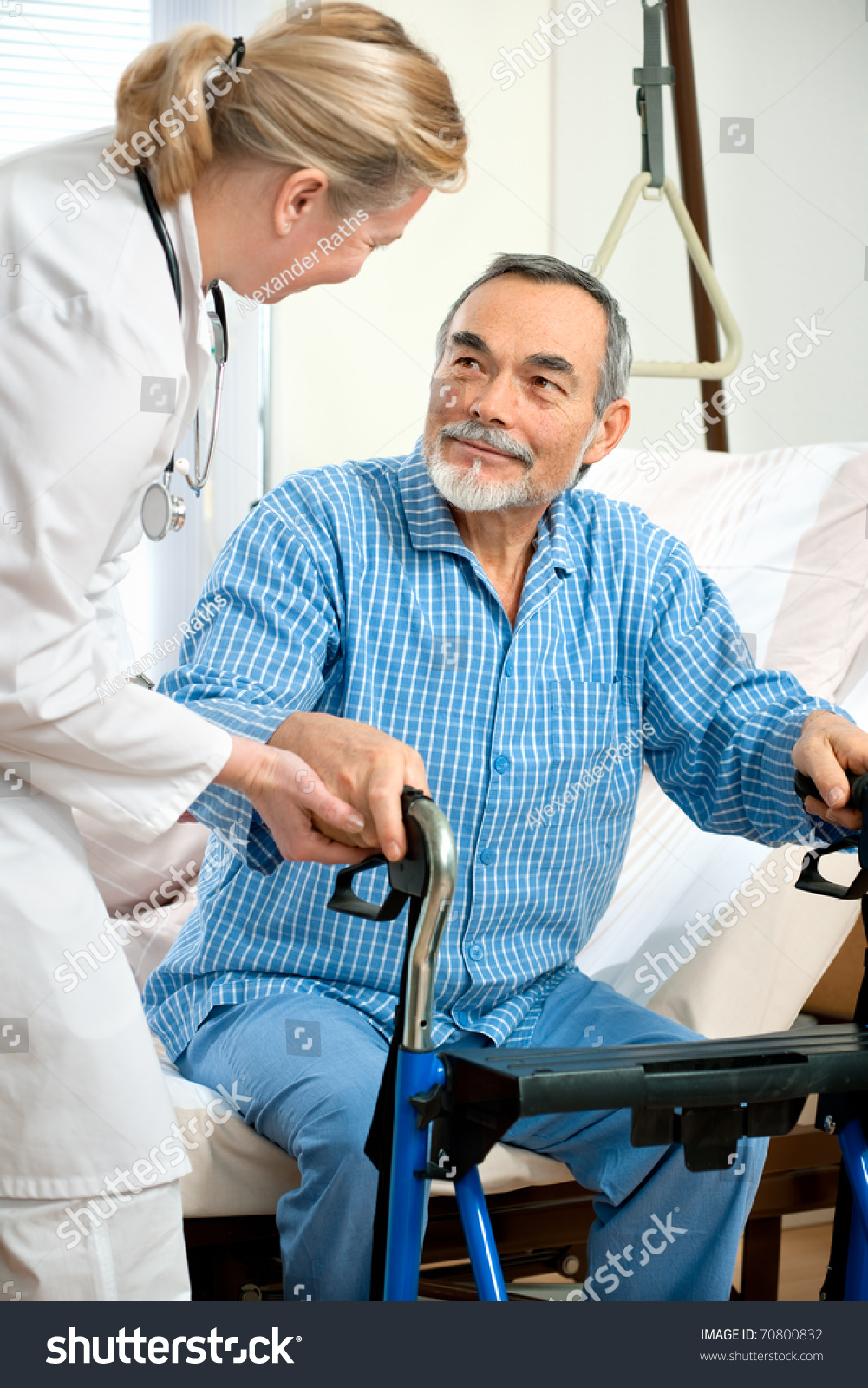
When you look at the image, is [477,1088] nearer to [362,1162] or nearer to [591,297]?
[362,1162]

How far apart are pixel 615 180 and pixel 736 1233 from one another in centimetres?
271

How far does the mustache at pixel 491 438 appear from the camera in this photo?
1.43 meters

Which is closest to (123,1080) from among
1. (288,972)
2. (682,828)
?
(288,972)

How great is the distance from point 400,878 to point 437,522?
23.2 inches
